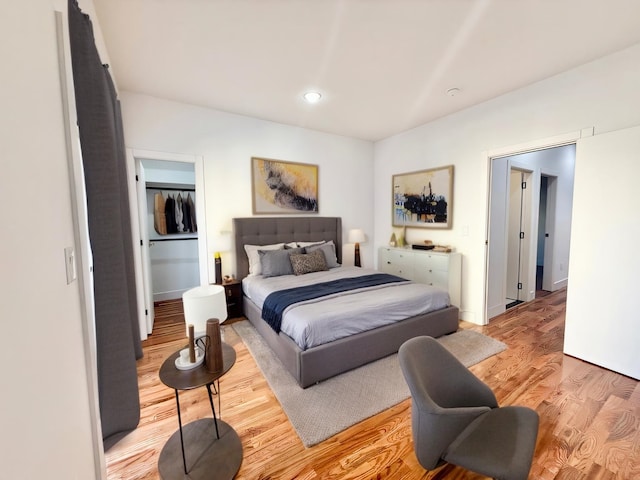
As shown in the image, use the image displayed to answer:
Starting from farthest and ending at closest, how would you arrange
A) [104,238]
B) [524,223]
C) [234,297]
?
[524,223] → [234,297] → [104,238]

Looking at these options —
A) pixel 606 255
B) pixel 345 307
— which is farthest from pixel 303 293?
pixel 606 255

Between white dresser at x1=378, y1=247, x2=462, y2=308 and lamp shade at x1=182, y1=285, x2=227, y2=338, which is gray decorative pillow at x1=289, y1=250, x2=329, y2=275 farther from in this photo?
lamp shade at x1=182, y1=285, x2=227, y2=338

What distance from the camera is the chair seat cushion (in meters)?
1.11

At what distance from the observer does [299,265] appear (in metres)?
3.50

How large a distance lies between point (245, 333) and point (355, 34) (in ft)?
10.1

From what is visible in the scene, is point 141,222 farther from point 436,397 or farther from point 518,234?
point 518,234

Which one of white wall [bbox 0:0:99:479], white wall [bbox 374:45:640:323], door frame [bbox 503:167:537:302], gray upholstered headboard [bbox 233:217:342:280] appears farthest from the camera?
door frame [bbox 503:167:537:302]

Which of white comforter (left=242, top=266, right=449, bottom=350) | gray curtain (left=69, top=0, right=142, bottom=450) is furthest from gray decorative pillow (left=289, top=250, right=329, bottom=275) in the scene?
gray curtain (left=69, top=0, right=142, bottom=450)

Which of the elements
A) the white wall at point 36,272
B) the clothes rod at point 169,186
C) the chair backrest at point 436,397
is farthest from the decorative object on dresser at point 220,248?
the chair backrest at point 436,397

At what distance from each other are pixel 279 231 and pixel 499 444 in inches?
129

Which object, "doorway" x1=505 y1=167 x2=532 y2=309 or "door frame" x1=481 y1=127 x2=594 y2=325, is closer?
"door frame" x1=481 y1=127 x2=594 y2=325

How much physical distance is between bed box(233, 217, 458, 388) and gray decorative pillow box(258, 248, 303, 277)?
0.32 m

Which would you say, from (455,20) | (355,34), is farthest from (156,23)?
(455,20)

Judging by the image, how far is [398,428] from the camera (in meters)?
1.76
